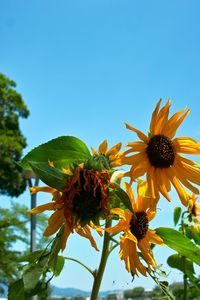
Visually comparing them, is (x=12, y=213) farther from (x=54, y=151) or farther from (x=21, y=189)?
(x=54, y=151)

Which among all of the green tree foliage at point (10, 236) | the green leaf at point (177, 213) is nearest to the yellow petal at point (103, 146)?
the green leaf at point (177, 213)

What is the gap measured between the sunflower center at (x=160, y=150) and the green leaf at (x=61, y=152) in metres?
0.12

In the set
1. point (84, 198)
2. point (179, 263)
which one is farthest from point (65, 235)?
point (179, 263)

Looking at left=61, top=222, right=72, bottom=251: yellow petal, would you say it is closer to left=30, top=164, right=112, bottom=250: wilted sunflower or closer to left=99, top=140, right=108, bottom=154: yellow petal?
left=30, top=164, right=112, bottom=250: wilted sunflower

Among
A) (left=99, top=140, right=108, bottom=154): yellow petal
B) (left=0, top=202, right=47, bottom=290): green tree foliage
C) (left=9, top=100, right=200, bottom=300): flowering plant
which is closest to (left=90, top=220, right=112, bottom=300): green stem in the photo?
(left=9, top=100, right=200, bottom=300): flowering plant

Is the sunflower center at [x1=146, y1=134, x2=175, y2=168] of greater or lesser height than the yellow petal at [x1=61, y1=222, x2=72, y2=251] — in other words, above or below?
above

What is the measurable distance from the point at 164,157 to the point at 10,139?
13.5 meters

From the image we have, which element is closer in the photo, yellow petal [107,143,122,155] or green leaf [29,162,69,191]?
green leaf [29,162,69,191]

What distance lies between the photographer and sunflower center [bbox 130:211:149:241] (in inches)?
32.2

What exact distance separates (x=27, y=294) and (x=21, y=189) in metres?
14.1

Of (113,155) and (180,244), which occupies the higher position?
(113,155)

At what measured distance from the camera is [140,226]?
84cm

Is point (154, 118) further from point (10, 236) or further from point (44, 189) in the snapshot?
point (10, 236)

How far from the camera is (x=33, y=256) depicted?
818 mm
